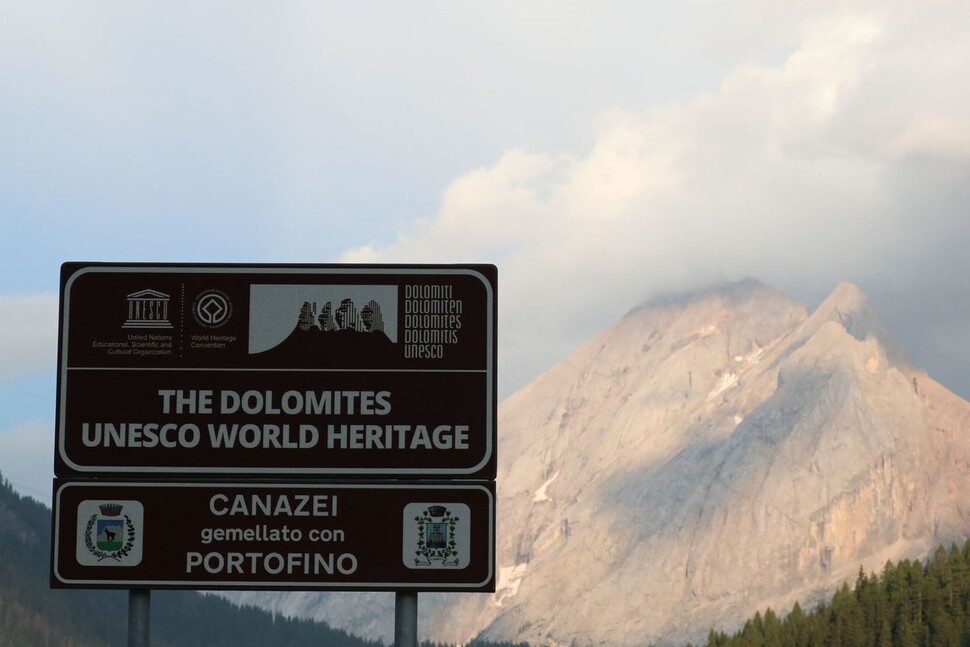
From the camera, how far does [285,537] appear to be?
16344 millimetres

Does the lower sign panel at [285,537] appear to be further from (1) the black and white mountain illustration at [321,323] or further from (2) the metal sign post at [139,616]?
(1) the black and white mountain illustration at [321,323]

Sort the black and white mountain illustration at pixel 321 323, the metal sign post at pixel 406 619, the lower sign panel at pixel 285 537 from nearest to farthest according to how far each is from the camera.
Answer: the metal sign post at pixel 406 619
the lower sign panel at pixel 285 537
the black and white mountain illustration at pixel 321 323

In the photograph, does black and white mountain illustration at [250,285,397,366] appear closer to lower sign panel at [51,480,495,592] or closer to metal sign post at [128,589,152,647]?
lower sign panel at [51,480,495,592]

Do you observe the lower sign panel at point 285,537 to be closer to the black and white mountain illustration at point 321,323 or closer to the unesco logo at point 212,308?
the black and white mountain illustration at point 321,323

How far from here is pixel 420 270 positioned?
650 inches

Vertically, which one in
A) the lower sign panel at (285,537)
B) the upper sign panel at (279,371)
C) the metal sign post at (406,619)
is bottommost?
the metal sign post at (406,619)

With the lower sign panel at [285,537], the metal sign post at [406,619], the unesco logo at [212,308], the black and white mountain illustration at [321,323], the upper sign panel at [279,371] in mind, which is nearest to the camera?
the metal sign post at [406,619]

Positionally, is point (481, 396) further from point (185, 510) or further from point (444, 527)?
point (185, 510)

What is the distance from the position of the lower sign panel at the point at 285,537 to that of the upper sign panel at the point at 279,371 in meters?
0.27

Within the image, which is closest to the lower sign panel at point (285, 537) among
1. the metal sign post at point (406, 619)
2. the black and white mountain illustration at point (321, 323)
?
the metal sign post at point (406, 619)

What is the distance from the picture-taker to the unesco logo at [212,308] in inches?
659

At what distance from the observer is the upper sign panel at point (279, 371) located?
1639 cm

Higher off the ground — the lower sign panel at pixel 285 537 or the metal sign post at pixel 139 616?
the lower sign panel at pixel 285 537

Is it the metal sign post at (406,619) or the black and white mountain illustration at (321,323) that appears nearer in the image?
the metal sign post at (406,619)
